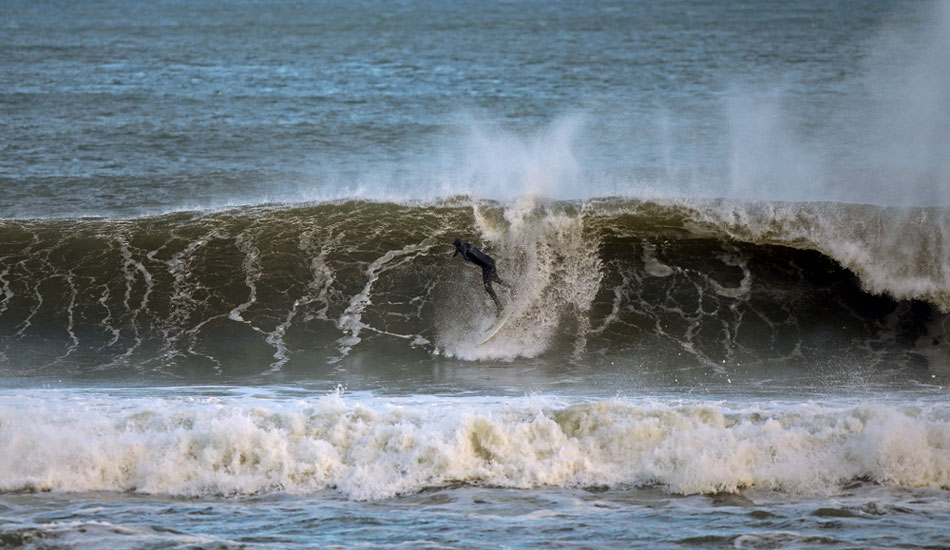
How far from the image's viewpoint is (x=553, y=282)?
14352mm

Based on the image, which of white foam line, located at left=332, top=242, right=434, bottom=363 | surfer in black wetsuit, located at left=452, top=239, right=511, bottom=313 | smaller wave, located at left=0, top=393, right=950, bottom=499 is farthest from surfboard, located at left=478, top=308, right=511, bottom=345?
smaller wave, located at left=0, top=393, right=950, bottom=499

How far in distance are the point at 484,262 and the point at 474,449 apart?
3856 millimetres

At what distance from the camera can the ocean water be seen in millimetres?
8719

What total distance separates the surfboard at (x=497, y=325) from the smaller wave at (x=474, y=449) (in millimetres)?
2932

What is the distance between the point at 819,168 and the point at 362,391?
14035 mm

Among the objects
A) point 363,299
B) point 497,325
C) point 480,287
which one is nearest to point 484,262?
point 497,325

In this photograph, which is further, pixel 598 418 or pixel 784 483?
pixel 598 418

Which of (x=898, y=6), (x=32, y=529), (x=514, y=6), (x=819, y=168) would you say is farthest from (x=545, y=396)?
(x=514, y=6)

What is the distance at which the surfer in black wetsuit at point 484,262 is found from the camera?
42.1 ft

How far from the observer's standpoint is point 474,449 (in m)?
9.51

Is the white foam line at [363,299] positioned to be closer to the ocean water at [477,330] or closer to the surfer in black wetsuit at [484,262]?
the ocean water at [477,330]

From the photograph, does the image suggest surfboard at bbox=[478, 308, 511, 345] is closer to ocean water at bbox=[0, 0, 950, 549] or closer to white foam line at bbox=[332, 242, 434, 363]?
ocean water at bbox=[0, 0, 950, 549]

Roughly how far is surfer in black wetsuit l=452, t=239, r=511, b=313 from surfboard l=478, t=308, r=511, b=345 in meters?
0.10

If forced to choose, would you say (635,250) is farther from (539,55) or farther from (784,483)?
(539,55)
